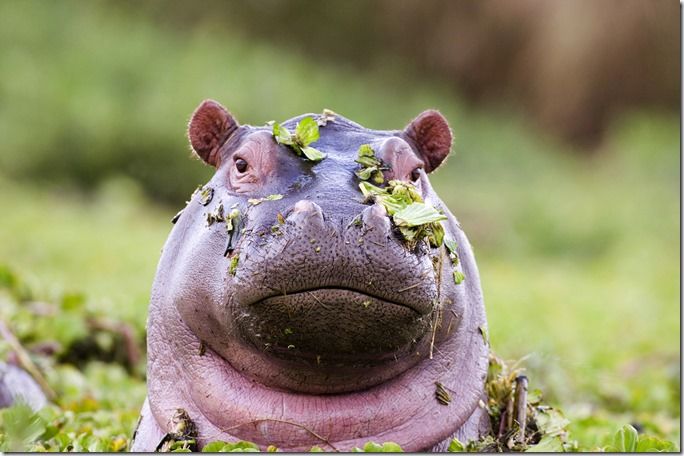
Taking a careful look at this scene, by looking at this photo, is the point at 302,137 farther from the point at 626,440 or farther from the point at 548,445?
the point at 626,440

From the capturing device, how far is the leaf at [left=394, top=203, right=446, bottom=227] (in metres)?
2.77

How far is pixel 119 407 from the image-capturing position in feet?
15.6

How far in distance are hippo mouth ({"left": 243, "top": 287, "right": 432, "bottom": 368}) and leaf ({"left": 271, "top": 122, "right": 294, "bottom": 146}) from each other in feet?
1.70

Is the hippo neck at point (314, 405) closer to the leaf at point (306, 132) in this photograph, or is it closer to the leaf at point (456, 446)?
the leaf at point (456, 446)

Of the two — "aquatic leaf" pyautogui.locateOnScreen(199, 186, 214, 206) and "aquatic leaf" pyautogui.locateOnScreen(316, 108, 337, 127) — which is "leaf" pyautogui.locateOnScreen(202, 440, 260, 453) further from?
"aquatic leaf" pyautogui.locateOnScreen(316, 108, 337, 127)

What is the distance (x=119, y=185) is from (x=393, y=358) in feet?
32.8

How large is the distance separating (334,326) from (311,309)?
0.24 ft

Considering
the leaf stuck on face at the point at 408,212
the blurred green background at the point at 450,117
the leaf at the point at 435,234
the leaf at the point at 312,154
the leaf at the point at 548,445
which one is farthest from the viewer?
the blurred green background at the point at 450,117

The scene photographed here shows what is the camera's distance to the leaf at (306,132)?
10.0 feet

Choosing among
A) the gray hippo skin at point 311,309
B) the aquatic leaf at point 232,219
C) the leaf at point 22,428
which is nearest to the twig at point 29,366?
the leaf at point 22,428

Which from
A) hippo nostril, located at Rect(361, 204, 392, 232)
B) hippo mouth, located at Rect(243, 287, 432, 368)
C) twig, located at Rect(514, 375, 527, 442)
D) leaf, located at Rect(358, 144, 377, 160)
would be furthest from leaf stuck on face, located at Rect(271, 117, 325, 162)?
Result: twig, located at Rect(514, 375, 527, 442)

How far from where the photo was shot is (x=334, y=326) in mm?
2688

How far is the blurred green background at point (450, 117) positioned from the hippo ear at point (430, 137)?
9.55ft

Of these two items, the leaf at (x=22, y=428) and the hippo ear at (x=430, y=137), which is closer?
the leaf at (x=22, y=428)
